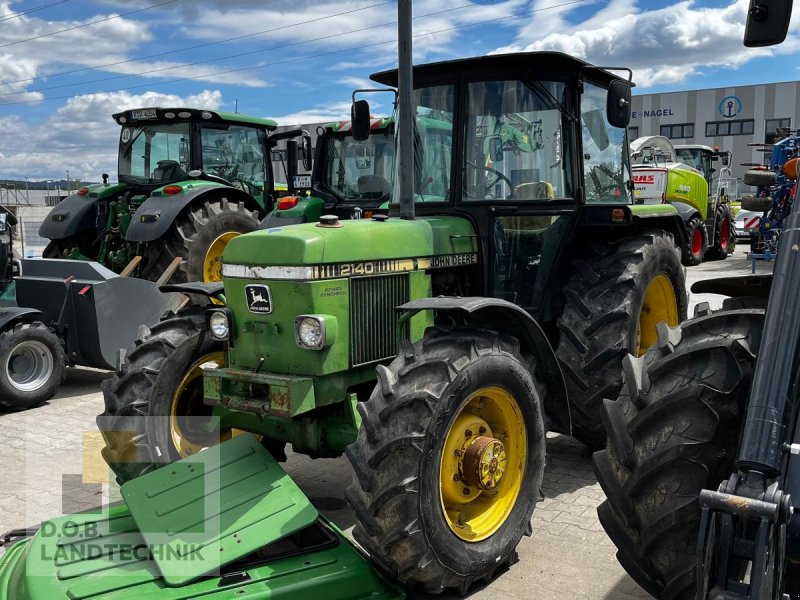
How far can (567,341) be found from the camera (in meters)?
4.65

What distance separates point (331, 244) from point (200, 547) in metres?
1.53

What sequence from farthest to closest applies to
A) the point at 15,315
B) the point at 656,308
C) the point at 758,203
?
1. the point at 758,203
2. the point at 15,315
3. the point at 656,308

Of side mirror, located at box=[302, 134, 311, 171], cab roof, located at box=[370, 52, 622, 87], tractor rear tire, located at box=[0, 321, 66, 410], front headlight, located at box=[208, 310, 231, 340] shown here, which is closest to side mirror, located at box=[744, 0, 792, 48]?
cab roof, located at box=[370, 52, 622, 87]

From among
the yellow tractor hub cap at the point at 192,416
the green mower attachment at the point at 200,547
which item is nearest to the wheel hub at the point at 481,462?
the green mower attachment at the point at 200,547

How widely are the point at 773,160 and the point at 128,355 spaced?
46.3ft

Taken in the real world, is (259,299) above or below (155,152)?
below

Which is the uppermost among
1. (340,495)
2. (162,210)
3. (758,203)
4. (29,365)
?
(758,203)

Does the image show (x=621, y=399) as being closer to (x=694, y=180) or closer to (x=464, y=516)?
(x=464, y=516)

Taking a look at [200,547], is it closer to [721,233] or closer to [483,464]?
[483,464]

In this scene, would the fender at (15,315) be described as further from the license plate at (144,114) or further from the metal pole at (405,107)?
the metal pole at (405,107)

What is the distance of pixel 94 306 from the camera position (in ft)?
22.3

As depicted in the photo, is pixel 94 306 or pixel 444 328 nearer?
pixel 444 328

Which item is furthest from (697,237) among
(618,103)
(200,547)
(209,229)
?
(200,547)

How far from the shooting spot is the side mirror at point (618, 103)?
454 cm
